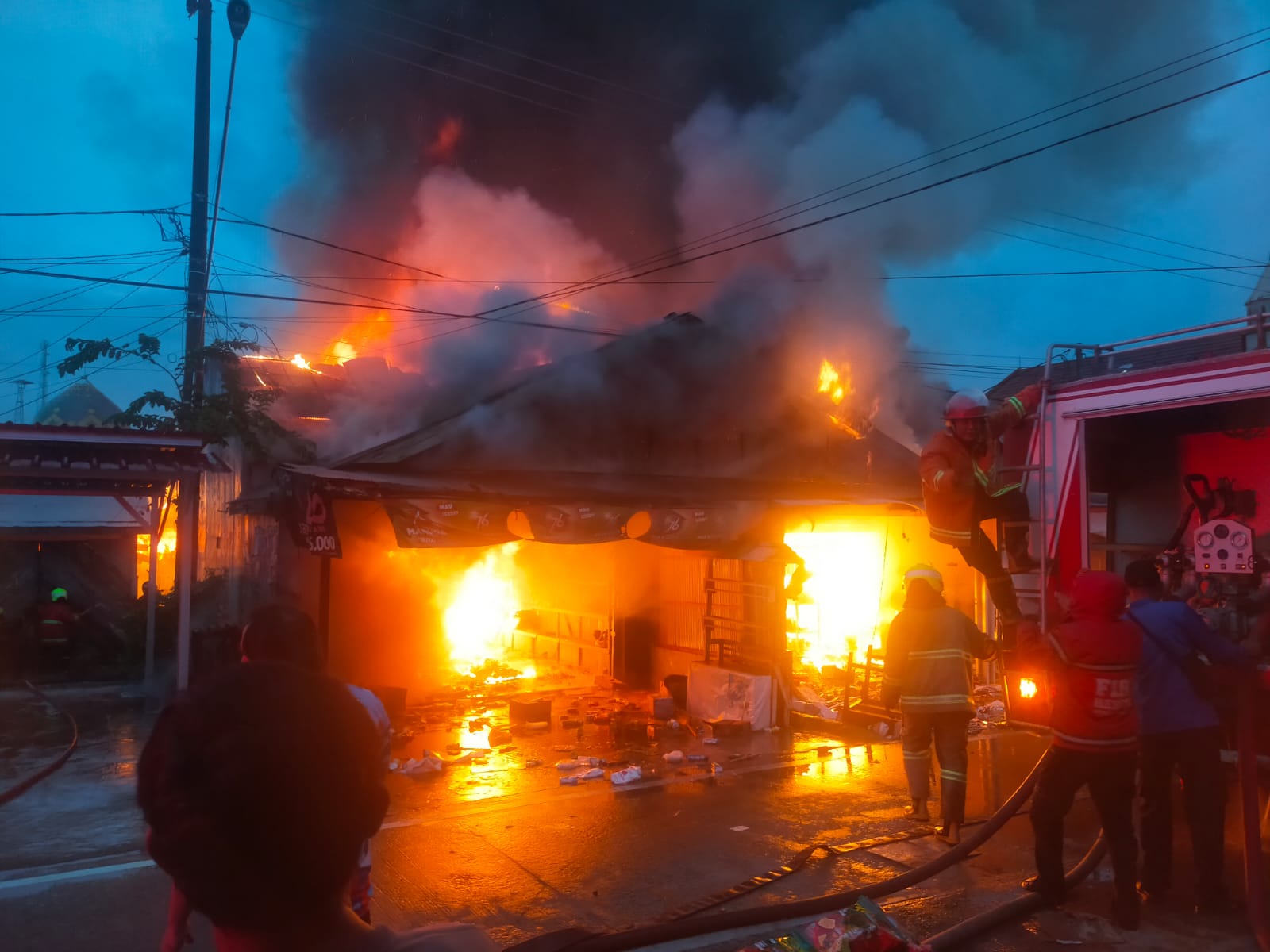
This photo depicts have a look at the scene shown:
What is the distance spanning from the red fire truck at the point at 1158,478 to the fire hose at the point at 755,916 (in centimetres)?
96

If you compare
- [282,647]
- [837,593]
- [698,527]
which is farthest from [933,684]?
[837,593]

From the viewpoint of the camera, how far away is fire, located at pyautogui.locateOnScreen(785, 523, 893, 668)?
14281mm

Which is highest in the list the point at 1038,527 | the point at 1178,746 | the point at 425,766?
the point at 1038,527

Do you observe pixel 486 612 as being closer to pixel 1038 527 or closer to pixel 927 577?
pixel 927 577

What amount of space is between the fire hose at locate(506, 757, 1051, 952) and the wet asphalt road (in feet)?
0.39

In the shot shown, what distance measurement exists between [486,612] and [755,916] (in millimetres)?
11780

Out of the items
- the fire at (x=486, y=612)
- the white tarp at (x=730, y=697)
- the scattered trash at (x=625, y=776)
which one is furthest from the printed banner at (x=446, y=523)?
the fire at (x=486, y=612)

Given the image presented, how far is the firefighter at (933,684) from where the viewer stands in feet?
19.7

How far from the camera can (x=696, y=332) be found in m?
13.3

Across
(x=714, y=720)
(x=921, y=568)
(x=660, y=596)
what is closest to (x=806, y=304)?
(x=660, y=596)

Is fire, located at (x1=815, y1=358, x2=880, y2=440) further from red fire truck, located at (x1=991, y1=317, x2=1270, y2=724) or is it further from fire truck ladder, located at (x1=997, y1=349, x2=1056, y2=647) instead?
fire truck ladder, located at (x1=997, y1=349, x2=1056, y2=647)

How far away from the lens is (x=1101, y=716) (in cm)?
436

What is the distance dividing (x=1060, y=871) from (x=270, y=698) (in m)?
4.92

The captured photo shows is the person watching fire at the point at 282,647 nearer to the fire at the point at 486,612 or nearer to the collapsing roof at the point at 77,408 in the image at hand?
the fire at the point at 486,612
